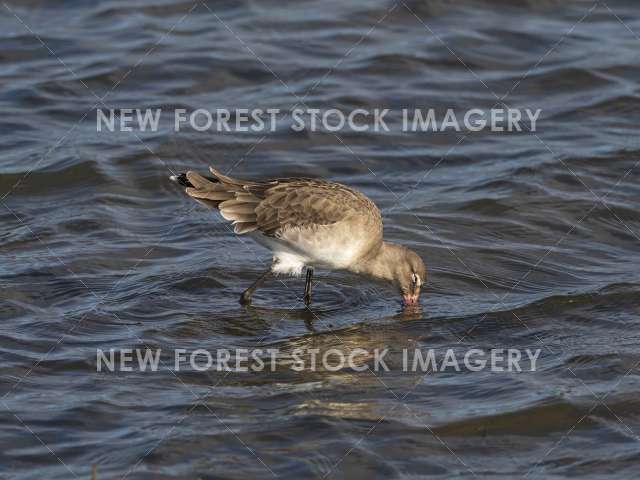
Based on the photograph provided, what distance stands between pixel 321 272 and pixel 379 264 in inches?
40.7

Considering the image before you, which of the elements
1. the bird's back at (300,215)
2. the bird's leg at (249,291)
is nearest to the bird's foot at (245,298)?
the bird's leg at (249,291)

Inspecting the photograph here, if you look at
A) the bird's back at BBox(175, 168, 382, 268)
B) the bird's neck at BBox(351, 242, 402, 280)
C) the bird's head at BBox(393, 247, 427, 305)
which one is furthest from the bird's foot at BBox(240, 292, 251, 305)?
the bird's head at BBox(393, 247, 427, 305)

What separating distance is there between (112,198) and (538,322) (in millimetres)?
4718

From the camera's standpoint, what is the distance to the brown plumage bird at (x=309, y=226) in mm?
10141

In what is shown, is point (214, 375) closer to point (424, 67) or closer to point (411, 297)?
point (411, 297)

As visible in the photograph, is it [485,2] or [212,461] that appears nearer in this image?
[212,461]

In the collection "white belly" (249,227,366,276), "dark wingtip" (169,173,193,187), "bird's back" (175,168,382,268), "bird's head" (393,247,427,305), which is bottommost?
"bird's head" (393,247,427,305)

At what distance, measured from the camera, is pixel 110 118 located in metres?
14.4

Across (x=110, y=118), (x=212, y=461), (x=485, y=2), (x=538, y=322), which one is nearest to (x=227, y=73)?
(x=110, y=118)

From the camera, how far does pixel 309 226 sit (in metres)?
10.1

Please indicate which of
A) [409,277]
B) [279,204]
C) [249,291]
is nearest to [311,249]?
[279,204]

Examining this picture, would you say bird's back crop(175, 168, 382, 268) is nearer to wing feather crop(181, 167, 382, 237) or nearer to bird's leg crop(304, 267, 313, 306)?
wing feather crop(181, 167, 382, 237)

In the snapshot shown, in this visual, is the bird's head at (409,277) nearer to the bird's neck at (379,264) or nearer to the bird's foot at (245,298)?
the bird's neck at (379,264)

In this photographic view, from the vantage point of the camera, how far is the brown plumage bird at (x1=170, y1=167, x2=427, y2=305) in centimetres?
1014
